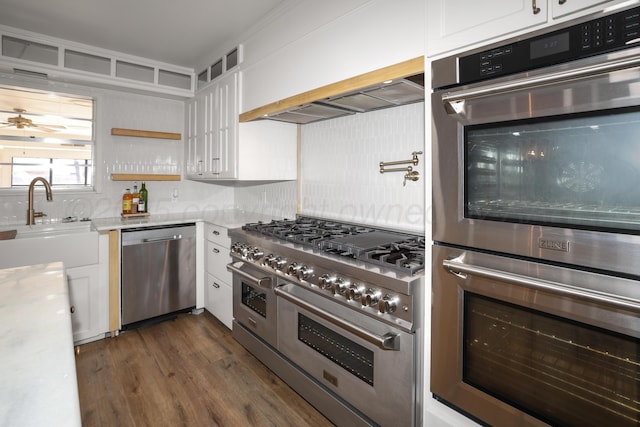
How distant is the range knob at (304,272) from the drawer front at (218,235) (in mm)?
1087

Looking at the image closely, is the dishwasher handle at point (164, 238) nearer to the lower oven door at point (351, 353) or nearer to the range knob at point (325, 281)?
the lower oven door at point (351, 353)

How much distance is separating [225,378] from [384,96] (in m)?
2.11

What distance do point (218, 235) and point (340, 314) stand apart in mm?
1658

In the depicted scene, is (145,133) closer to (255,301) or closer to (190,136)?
(190,136)

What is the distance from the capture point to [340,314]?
1753 mm

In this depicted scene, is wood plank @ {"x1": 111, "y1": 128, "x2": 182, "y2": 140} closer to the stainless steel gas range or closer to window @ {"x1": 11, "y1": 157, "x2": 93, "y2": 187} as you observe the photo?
window @ {"x1": 11, "y1": 157, "x2": 93, "y2": 187}

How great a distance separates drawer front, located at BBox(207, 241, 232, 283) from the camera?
9.48 feet

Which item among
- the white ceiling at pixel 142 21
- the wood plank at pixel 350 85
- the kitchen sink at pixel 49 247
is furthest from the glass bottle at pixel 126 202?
the wood plank at pixel 350 85

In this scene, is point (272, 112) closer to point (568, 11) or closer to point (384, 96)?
point (384, 96)

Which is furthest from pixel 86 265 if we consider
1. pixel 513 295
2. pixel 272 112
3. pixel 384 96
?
pixel 513 295

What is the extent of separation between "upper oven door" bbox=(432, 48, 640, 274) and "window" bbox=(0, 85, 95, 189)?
140 inches

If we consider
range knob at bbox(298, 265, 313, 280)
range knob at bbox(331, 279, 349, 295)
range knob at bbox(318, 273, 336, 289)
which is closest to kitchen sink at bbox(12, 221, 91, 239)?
range knob at bbox(298, 265, 313, 280)

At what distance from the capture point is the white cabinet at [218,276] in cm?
288

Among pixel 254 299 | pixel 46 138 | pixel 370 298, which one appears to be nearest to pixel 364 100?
pixel 370 298
